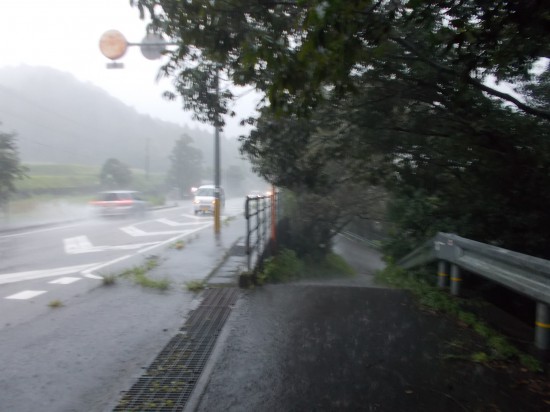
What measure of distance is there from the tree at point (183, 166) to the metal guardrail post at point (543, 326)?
59.5 m

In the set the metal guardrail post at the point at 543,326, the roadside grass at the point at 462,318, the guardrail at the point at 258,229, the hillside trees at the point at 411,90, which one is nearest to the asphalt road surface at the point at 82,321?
the guardrail at the point at 258,229

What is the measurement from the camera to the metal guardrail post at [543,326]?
4.04 m

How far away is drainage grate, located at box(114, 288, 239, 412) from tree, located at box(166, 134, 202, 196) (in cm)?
5735

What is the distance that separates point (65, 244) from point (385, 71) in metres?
11.0

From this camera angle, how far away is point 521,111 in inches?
245

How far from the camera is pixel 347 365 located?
408cm

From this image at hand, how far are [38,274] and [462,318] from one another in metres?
7.84

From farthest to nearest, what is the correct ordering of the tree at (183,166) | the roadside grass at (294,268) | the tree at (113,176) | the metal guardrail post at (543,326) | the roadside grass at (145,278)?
the tree at (183,166) < the tree at (113,176) < the roadside grass at (294,268) < the roadside grass at (145,278) < the metal guardrail post at (543,326)

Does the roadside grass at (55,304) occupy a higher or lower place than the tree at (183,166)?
lower

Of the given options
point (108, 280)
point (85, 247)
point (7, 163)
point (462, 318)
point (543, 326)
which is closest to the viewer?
point (543, 326)

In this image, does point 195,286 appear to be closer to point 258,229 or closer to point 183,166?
point 258,229

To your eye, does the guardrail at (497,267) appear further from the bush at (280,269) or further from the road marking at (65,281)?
the road marking at (65,281)

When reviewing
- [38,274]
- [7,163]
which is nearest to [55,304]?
[38,274]

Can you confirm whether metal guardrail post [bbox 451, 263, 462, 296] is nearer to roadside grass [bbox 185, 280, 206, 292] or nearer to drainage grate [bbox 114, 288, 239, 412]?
drainage grate [bbox 114, 288, 239, 412]
